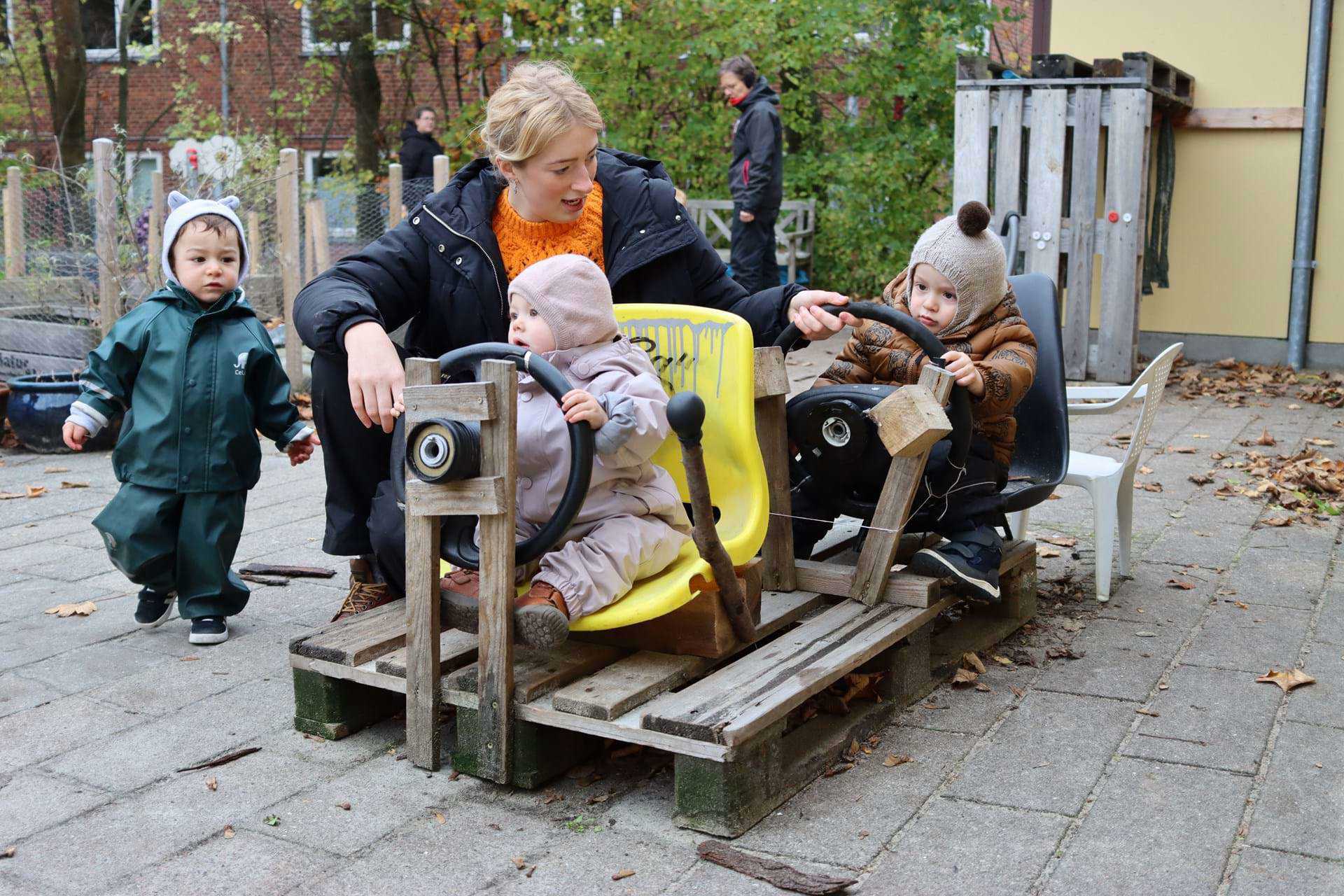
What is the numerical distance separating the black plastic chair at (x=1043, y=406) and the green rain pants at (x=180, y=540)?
2352 mm

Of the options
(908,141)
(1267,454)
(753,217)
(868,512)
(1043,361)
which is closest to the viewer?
(868,512)

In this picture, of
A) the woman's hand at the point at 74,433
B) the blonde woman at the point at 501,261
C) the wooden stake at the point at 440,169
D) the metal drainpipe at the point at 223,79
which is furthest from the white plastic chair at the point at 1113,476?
the metal drainpipe at the point at 223,79

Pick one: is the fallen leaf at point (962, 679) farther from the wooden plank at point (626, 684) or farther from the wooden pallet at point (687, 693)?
the wooden plank at point (626, 684)

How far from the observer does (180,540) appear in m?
3.94

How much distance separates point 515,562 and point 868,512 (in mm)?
1255

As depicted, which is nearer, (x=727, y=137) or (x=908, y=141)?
(x=908, y=141)

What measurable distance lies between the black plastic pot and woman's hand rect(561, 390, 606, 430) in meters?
5.14

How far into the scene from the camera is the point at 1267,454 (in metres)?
6.64

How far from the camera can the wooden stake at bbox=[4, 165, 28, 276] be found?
29.5 ft

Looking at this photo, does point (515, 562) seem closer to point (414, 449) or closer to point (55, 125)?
point (414, 449)

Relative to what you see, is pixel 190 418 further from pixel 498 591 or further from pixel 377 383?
pixel 498 591

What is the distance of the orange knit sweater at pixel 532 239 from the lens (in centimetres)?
351

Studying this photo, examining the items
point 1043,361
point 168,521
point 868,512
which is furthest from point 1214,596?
point 168,521

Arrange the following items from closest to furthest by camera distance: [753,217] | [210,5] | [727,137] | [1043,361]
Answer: [1043,361]
[753,217]
[727,137]
[210,5]
